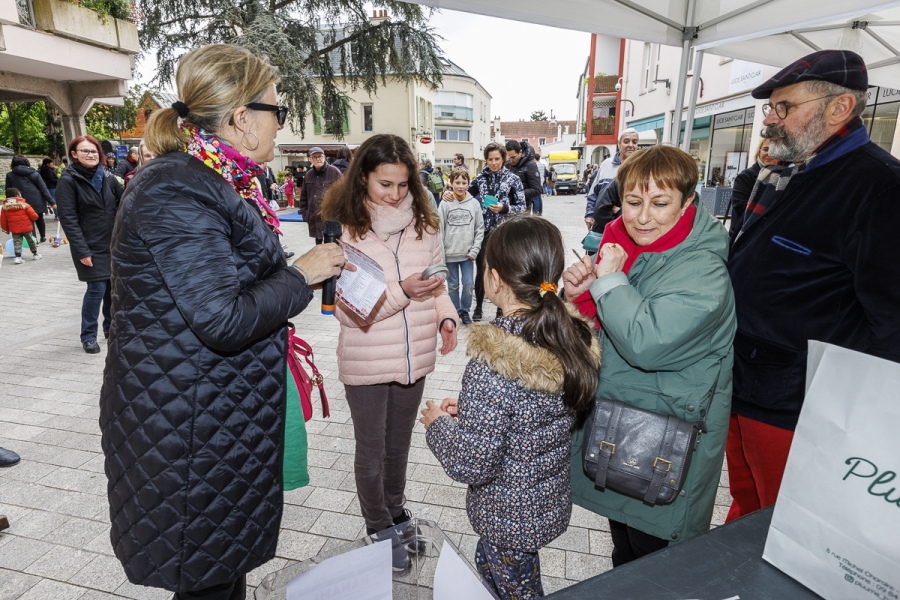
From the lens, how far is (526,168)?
689 cm

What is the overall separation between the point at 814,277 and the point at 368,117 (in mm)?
33172

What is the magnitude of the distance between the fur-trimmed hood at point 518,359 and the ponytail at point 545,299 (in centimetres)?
3

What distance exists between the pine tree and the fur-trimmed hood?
12.0 meters

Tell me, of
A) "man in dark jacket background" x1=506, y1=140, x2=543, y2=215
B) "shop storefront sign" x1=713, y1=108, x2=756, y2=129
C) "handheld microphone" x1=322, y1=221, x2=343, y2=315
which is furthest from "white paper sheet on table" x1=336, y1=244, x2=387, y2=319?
"shop storefront sign" x1=713, y1=108, x2=756, y2=129

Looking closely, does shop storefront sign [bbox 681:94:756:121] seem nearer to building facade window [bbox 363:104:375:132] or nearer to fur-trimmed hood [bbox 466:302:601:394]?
fur-trimmed hood [bbox 466:302:601:394]

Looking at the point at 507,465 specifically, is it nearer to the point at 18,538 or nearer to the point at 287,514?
the point at 287,514

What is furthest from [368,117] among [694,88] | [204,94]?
[204,94]

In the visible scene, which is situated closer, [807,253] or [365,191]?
[807,253]

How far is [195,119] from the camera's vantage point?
135cm

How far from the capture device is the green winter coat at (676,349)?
4.66ft

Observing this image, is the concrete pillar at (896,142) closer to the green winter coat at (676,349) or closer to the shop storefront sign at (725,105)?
the shop storefront sign at (725,105)

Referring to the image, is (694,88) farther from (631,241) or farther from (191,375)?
(191,375)

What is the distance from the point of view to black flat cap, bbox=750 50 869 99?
66.9 inches

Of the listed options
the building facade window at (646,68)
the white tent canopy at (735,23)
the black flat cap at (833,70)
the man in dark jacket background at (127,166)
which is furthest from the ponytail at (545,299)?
the building facade window at (646,68)
